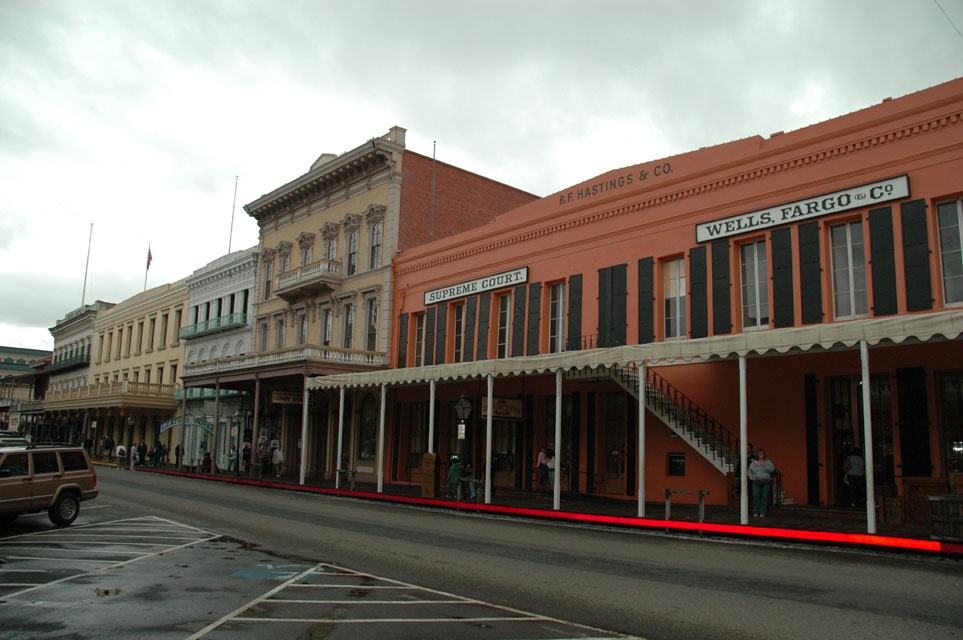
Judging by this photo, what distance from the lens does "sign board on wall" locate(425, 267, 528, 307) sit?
25516mm

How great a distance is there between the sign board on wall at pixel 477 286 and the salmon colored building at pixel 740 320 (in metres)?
0.10

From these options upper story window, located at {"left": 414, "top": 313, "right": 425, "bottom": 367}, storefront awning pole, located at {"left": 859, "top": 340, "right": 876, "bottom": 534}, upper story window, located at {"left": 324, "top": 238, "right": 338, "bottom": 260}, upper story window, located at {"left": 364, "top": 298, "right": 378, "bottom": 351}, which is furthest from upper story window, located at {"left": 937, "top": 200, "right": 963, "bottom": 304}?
upper story window, located at {"left": 324, "top": 238, "right": 338, "bottom": 260}

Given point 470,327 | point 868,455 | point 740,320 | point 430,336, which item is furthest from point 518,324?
point 868,455

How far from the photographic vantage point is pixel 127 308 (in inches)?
2240

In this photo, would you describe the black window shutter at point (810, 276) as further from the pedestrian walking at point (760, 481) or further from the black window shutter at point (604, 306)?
the black window shutter at point (604, 306)

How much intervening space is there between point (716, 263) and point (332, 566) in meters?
13.0

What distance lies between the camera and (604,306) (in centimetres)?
2212

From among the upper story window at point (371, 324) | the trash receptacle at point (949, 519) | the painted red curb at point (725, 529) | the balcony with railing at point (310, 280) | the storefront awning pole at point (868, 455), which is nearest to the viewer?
the trash receptacle at point (949, 519)

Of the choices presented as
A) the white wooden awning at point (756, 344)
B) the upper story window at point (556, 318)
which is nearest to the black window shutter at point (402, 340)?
the upper story window at point (556, 318)

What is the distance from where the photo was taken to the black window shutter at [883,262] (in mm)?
16000

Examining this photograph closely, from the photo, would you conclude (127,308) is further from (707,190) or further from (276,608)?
(276,608)

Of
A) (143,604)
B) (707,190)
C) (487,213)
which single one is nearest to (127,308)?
(487,213)

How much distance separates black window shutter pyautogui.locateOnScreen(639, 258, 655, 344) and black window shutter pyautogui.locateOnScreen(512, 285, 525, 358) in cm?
476

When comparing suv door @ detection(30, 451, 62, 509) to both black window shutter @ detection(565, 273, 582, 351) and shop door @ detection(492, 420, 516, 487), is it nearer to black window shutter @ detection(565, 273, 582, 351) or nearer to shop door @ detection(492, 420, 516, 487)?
shop door @ detection(492, 420, 516, 487)
